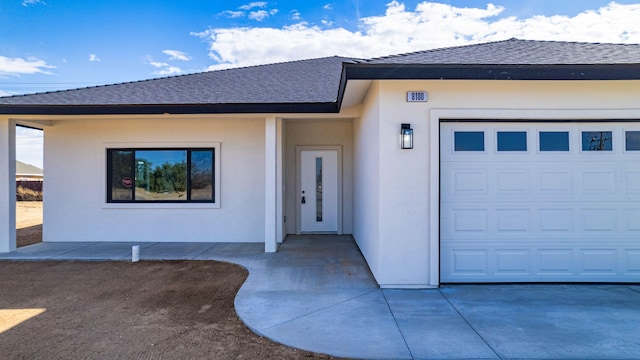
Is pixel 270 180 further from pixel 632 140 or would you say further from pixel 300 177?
pixel 632 140

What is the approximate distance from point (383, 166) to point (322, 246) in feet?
12.4

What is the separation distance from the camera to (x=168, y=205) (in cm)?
913

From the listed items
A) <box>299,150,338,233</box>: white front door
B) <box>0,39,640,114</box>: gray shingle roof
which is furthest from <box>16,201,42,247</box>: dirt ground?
<box>299,150,338,233</box>: white front door

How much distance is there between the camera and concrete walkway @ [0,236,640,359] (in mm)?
3451

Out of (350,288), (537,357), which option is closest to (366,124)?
(350,288)

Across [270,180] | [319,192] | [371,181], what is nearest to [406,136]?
[371,181]

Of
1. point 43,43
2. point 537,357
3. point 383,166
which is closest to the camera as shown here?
point 537,357

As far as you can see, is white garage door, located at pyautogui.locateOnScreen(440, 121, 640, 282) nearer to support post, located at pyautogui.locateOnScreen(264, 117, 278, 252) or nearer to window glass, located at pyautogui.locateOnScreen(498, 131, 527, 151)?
window glass, located at pyautogui.locateOnScreen(498, 131, 527, 151)

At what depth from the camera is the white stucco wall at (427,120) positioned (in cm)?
535

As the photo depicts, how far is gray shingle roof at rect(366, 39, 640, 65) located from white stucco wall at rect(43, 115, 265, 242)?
4.84 metres

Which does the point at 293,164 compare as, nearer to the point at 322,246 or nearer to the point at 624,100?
the point at 322,246

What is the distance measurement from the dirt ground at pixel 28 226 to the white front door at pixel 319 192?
7115 mm

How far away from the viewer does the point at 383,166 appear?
538 cm

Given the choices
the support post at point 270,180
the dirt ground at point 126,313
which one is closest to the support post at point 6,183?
the dirt ground at point 126,313
